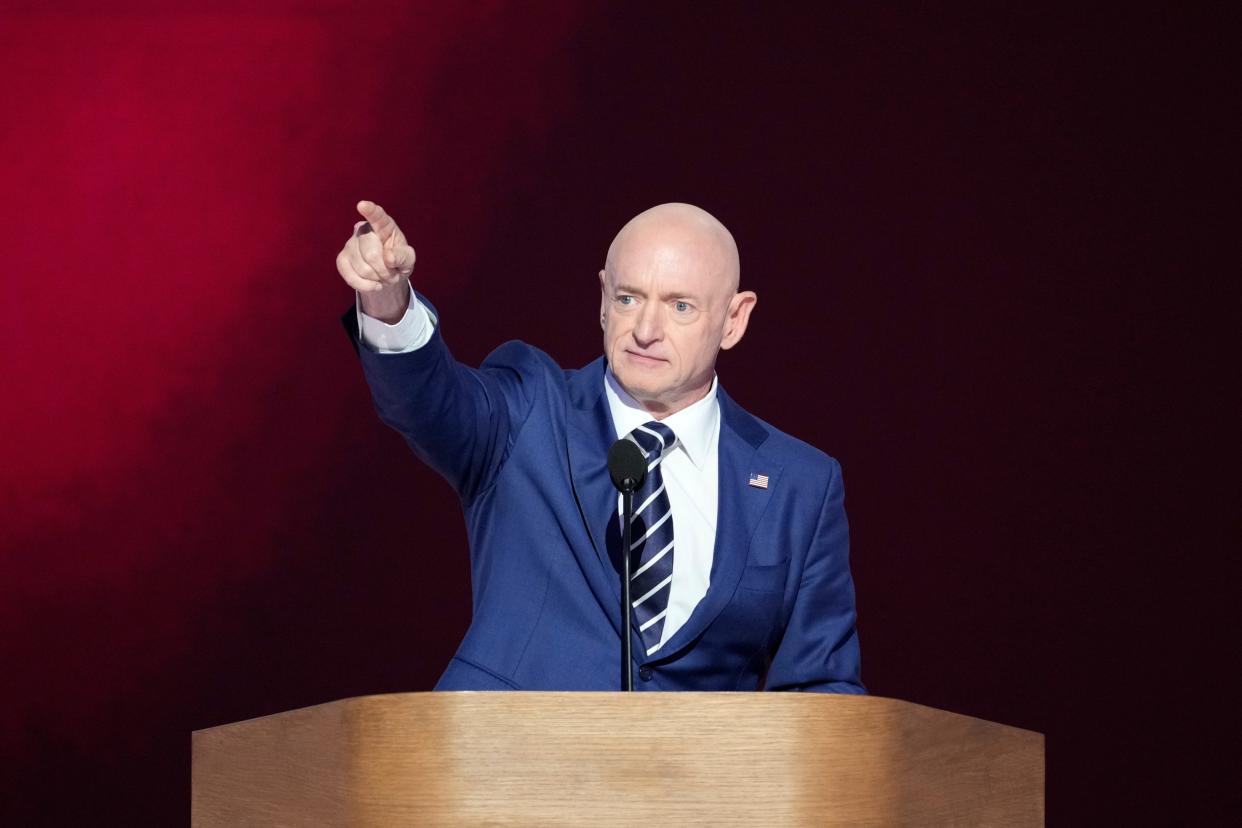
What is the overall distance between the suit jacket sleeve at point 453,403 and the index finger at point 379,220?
181mm

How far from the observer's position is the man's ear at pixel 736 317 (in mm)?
2533

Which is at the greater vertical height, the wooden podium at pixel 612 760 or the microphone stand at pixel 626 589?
the microphone stand at pixel 626 589

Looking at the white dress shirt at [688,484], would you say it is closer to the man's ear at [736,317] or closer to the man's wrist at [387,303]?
the man's ear at [736,317]

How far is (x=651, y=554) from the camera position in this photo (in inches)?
92.5

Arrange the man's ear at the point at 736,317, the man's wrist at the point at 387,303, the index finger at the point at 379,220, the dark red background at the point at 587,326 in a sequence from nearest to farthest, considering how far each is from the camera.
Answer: the index finger at the point at 379,220, the man's wrist at the point at 387,303, the man's ear at the point at 736,317, the dark red background at the point at 587,326

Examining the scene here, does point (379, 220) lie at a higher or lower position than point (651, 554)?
higher

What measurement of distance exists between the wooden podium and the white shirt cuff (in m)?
0.56

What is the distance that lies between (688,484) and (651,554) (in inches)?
6.6

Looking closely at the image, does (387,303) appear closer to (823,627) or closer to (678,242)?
(678,242)

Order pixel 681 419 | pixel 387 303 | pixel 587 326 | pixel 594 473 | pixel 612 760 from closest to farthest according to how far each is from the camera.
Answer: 1. pixel 612 760
2. pixel 387 303
3. pixel 594 473
4. pixel 681 419
5. pixel 587 326

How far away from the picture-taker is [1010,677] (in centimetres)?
356

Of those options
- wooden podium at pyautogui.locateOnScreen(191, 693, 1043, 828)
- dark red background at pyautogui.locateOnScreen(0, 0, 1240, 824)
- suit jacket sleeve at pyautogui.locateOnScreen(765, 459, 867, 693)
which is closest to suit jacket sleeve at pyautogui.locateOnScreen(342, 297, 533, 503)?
suit jacket sleeve at pyautogui.locateOnScreen(765, 459, 867, 693)

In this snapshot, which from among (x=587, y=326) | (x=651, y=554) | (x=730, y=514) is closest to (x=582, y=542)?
(x=651, y=554)

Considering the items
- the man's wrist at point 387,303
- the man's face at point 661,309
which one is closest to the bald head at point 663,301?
the man's face at point 661,309
